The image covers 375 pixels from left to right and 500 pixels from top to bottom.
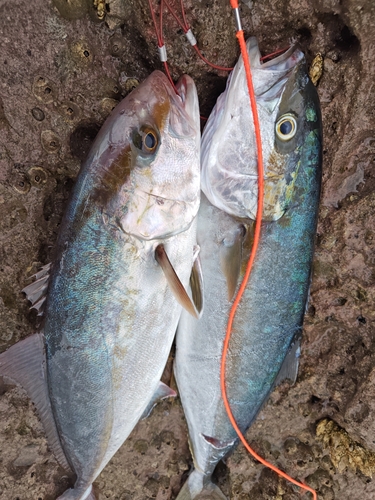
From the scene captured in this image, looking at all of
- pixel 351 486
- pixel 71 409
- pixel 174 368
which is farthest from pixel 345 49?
pixel 351 486

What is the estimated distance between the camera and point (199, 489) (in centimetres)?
238

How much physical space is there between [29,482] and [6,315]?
102cm

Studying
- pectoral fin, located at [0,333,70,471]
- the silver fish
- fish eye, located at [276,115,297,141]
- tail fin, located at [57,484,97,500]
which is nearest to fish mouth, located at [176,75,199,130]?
the silver fish

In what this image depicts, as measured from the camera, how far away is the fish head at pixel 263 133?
174cm

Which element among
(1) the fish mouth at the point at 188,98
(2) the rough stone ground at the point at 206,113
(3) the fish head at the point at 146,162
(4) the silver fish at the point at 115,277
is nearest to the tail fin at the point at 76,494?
(4) the silver fish at the point at 115,277

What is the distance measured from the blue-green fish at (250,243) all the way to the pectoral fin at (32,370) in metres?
0.70

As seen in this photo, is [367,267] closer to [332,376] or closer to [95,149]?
[332,376]

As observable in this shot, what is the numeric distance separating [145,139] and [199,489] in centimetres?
207

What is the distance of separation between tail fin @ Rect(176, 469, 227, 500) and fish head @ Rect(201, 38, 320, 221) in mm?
1636

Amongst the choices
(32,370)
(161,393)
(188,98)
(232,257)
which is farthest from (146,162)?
(161,393)

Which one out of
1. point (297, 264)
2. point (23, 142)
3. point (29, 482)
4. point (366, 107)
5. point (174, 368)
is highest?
point (23, 142)

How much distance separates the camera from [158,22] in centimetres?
189

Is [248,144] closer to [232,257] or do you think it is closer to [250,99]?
[250,99]

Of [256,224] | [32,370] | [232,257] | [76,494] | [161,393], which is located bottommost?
[76,494]
